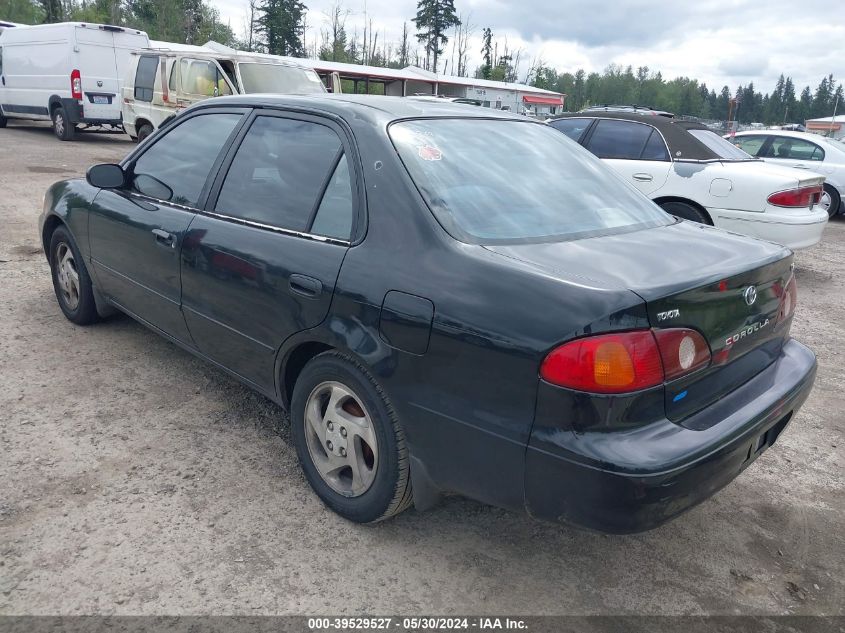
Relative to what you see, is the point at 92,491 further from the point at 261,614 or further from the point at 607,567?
the point at 607,567

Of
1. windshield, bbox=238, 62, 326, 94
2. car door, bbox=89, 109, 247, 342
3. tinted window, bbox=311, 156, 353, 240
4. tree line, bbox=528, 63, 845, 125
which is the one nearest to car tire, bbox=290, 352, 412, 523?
tinted window, bbox=311, 156, 353, 240

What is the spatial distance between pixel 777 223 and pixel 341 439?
5767mm

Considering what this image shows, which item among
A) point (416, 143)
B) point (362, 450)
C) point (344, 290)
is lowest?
point (362, 450)

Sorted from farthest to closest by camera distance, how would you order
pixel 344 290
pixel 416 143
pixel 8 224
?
pixel 8 224 → pixel 416 143 → pixel 344 290

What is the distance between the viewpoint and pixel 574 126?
8078mm

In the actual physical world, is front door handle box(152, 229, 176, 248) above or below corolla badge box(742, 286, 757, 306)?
below

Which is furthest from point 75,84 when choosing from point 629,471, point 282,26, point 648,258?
point 282,26

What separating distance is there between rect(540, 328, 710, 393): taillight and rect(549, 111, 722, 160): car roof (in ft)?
19.1

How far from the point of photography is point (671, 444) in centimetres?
204

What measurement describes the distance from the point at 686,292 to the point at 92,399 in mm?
3119

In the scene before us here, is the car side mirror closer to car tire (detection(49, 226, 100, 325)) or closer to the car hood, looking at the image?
car tire (detection(49, 226, 100, 325))

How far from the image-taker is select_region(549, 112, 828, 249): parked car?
6.73 m

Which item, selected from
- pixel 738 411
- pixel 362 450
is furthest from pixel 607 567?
pixel 362 450

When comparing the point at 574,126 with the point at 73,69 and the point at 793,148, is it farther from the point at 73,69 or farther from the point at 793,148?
the point at 73,69
